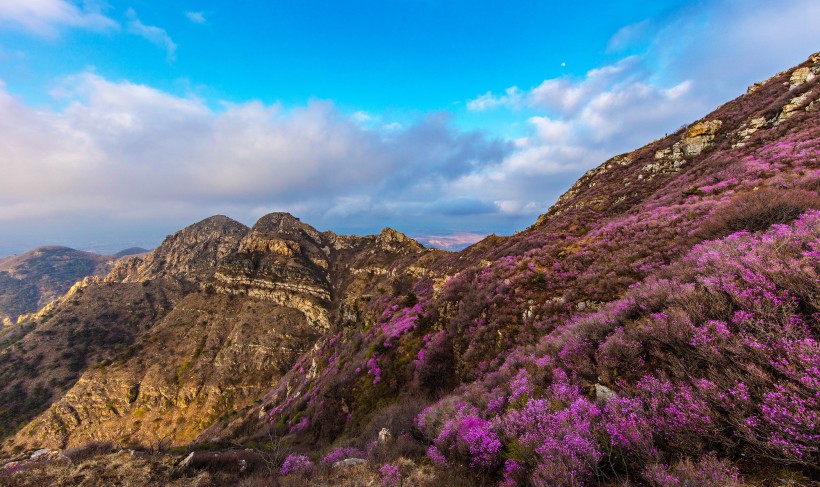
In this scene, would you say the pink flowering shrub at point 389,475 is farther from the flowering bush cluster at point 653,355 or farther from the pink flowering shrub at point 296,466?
the pink flowering shrub at point 296,466

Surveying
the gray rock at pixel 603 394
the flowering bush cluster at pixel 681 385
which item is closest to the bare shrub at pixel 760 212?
the flowering bush cluster at pixel 681 385

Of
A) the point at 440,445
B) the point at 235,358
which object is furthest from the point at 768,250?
the point at 235,358

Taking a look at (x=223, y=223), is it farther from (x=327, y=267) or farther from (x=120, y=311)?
(x=327, y=267)

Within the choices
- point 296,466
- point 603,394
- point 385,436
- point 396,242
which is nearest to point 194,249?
point 396,242

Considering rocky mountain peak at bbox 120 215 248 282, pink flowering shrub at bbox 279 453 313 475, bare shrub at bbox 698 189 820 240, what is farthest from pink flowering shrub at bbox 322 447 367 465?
rocky mountain peak at bbox 120 215 248 282

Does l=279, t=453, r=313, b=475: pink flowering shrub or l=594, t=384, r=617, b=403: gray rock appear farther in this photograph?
l=279, t=453, r=313, b=475: pink flowering shrub

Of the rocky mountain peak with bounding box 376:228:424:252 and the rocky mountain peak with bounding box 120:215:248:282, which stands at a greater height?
the rocky mountain peak with bounding box 120:215:248:282

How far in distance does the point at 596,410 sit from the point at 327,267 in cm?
11444

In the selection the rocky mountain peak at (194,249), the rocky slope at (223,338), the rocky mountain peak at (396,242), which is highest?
the rocky mountain peak at (194,249)

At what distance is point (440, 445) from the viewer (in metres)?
8.08

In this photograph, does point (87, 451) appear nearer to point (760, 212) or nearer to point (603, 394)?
point (603, 394)

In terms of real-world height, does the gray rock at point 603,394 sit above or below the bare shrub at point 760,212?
below

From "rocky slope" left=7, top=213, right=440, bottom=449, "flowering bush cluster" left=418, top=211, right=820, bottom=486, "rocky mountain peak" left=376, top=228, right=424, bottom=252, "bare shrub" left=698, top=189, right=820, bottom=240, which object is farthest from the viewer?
"rocky mountain peak" left=376, top=228, right=424, bottom=252

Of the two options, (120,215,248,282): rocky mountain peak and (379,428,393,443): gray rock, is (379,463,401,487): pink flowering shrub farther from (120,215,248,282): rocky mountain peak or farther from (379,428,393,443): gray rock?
(120,215,248,282): rocky mountain peak
